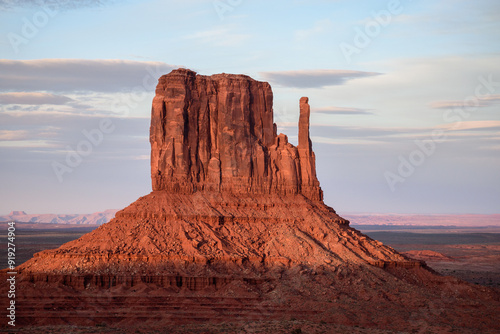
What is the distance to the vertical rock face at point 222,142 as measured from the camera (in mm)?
87125

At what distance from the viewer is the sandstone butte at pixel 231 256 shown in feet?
234

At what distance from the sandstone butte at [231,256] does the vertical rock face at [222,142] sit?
123 millimetres

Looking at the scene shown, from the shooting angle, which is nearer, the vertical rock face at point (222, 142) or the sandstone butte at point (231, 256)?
the sandstone butte at point (231, 256)

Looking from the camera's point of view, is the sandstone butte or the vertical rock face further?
the vertical rock face

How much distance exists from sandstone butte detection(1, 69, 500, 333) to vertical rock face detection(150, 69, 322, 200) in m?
0.12

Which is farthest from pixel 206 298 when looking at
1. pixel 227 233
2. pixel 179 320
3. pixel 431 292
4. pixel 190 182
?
pixel 431 292

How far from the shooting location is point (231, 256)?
79.4 m

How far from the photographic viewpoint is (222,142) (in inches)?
3494

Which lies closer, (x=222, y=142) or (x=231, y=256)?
(x=231, y=256)

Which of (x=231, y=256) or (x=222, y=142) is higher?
(x=222, y=142)

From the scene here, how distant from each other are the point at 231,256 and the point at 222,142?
14624 mm

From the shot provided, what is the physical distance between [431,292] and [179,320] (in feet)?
83.5

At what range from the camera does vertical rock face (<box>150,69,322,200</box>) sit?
8712 cm

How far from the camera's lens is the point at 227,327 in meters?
66.6
